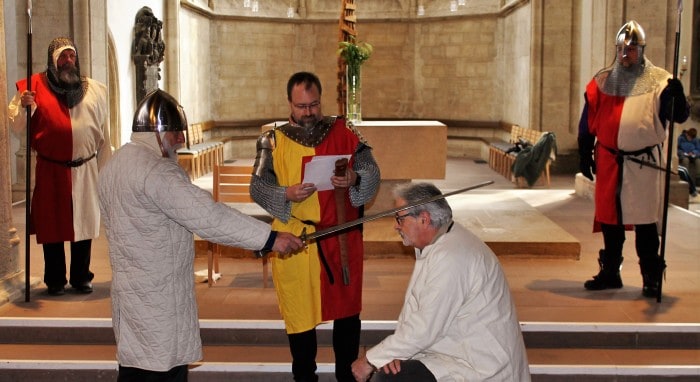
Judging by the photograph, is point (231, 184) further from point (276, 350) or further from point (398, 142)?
point (276, 350)

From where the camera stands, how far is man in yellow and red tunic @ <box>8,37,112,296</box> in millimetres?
5742

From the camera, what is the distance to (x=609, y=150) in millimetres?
5906

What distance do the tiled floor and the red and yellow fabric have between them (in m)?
1.27

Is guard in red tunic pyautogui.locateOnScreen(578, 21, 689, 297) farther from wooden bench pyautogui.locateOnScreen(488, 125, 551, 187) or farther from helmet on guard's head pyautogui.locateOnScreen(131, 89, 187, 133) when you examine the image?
wooden bench pyautogui.locateOnScreen(488, 125, 551, 187)

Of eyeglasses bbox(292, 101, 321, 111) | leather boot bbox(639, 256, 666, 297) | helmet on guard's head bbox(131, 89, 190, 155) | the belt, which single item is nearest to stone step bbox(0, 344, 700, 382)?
leather boot bbox(639, 256, 666, 297)

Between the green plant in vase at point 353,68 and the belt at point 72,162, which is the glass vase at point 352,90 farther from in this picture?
the belt at point 72,162

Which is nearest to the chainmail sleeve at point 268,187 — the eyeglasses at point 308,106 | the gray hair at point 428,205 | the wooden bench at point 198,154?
the eyeglasses at point 308,106

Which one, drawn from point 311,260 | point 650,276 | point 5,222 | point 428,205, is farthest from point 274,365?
point 650,276

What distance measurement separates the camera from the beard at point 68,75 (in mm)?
5691

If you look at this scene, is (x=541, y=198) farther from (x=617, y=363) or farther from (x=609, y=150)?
(x=617, y=363)

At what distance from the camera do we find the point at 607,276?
5.98m

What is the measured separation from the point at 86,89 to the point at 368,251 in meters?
2.43

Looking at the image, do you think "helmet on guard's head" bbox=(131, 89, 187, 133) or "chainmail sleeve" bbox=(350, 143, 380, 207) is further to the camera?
"chainmail sleeve" bbox=(350, 143, 380, 207)

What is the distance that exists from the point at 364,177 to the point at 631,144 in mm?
2347
